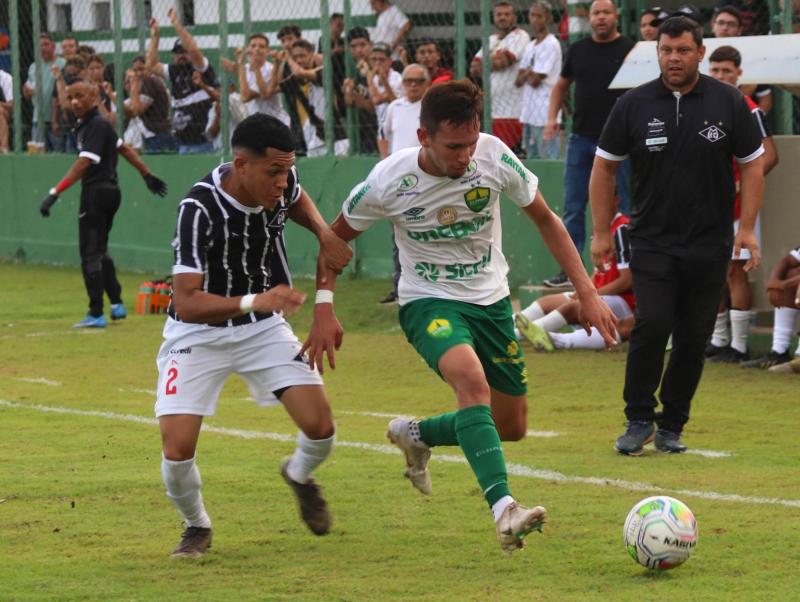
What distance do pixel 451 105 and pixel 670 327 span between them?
2.67 meters

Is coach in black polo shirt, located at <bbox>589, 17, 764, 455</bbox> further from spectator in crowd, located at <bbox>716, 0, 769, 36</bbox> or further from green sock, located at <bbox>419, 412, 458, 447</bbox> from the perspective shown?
spectator in crowd, located at <bbox>716, 0, 769, 36</bbox>

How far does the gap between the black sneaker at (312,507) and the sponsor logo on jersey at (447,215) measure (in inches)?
49.8

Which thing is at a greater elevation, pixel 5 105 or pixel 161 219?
pixel 5 105

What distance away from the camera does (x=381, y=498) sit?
7.49 meters

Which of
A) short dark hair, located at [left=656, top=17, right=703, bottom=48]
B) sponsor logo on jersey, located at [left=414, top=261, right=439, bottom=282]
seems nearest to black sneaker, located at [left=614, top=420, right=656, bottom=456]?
short dark hair, located at [left=656, top=17, right=703, bottom=48]

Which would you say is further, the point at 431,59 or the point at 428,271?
the point at 431,59

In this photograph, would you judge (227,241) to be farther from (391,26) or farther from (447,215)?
(391,26)

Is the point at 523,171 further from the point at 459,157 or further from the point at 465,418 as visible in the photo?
the point at 465,418

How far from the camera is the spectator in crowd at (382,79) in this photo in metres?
16.5

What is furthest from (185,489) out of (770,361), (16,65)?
(16,65)

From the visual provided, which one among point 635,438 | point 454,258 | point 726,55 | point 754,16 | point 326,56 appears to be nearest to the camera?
point 454,258

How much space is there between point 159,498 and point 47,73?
1581cm

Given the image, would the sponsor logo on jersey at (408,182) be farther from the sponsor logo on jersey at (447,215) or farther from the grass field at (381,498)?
the grass field at (381,498)

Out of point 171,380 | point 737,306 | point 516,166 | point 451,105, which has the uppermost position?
point 451,105
